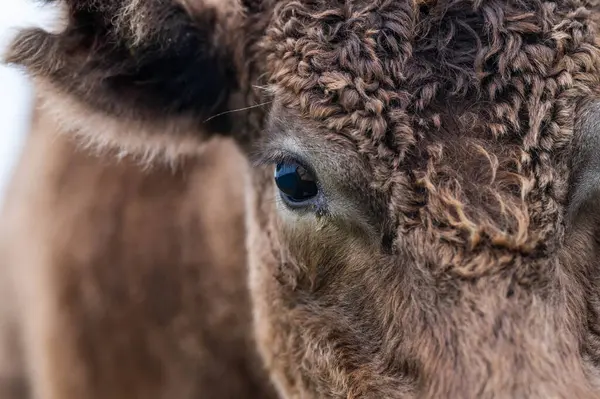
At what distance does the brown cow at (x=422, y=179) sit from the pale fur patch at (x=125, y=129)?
0.48 ft

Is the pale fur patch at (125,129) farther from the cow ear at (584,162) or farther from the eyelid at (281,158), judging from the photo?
the cow ear at (584,162)

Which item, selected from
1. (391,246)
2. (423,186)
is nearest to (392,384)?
(391,246)

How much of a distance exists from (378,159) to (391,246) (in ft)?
1.00

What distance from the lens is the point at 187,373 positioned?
16.5 feet

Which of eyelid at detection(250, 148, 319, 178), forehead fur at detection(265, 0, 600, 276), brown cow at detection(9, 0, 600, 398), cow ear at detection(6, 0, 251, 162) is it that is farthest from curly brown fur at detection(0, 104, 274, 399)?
forehead fur at detection(265, 0, 600, 276)

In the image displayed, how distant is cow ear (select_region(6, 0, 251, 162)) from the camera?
357cm

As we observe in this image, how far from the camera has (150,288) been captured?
5062 mm

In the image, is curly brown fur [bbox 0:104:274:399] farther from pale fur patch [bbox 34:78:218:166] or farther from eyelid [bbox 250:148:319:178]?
eyelid [bbox 250:148:319:178]

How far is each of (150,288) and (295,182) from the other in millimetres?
2141

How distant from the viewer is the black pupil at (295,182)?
10.4 ft

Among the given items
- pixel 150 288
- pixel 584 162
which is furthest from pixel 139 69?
pixel 584 162

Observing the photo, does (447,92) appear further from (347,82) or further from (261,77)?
(261,77)

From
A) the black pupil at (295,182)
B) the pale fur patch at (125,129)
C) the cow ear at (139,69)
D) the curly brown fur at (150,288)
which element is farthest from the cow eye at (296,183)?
the curly brown fur at (150,288)

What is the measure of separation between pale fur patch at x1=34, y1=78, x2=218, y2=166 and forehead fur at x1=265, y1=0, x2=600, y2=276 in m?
0.97
